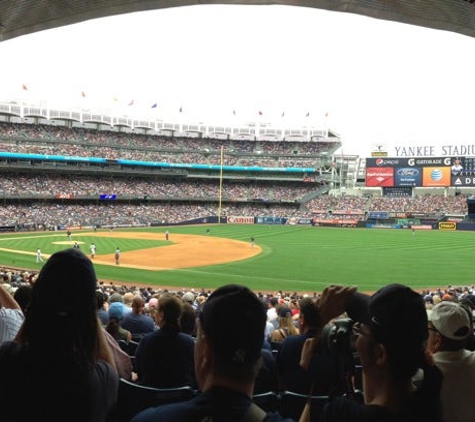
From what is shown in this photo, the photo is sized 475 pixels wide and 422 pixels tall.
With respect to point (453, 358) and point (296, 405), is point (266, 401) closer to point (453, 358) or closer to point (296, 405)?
point (296, 405)

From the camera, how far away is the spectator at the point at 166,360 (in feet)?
14.4

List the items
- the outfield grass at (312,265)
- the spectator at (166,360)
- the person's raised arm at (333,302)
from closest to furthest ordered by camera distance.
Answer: the person's raised arm at (333,302) < the spectator at (166,360) < the outfield grass at (312,265)

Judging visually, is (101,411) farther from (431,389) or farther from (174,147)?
(174,147)

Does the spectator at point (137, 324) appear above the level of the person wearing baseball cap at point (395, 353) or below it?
below

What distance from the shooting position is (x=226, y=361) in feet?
6.39

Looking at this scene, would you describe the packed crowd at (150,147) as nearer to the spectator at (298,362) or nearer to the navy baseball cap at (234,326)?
the spectator at (298,362)

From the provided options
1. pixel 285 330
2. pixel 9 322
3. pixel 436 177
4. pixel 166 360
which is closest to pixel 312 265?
pixel 285 330

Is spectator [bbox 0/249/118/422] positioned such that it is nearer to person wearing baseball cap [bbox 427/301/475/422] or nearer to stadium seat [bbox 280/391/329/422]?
stadium seat [bbox 280/391/329/422]

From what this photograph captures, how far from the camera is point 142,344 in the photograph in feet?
15.0

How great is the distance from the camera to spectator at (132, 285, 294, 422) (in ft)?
5.97

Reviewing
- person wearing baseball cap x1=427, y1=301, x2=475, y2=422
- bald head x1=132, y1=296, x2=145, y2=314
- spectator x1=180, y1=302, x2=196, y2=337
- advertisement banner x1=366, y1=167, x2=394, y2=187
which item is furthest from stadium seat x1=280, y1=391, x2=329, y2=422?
advertisement banner x1=366, y1=167, x2=394, y2=187

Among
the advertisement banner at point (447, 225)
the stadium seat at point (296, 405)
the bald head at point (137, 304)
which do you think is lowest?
the advertisement banner at point (447, 225)

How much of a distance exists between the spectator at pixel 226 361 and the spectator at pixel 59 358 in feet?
1.74

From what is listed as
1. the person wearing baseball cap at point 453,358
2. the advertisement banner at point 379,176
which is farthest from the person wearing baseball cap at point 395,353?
the advertisement banner at point 379,176
